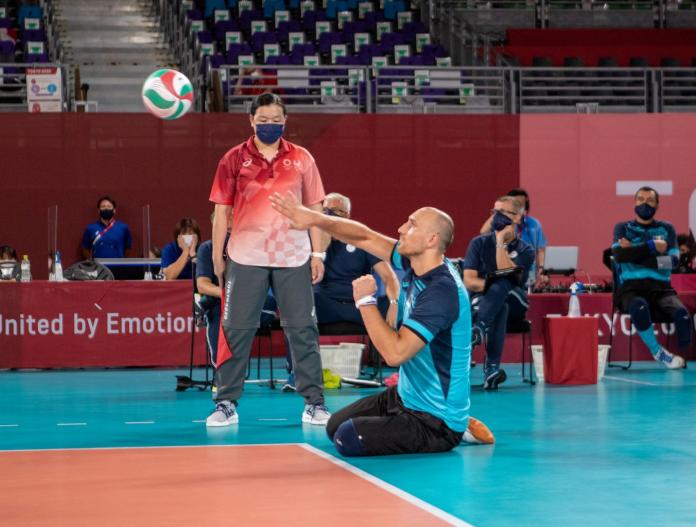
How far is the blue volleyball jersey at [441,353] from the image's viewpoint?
5973 millimetres

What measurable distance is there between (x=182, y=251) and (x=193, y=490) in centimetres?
789

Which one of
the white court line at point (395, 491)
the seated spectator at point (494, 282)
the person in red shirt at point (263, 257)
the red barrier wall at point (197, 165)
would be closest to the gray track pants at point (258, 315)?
the person in red shirt at point (263, 257)

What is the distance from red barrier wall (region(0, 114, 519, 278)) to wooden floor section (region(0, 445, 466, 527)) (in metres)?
10.3

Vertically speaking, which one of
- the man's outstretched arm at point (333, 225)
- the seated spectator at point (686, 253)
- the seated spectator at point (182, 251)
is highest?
the man's outstretched arm at point (333, 225)

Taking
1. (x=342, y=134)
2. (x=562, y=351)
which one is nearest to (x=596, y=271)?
(x=342, y=134)

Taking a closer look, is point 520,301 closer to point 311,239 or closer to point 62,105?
point 311,239

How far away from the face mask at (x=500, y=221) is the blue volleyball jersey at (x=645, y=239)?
224cm

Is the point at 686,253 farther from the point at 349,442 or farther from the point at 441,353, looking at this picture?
the point at 349,442

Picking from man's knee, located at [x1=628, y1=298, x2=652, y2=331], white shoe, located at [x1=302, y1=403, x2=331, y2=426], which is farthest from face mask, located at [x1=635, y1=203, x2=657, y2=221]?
white shoe, located at [x1=302, y1=403, x2=331, y2=426]

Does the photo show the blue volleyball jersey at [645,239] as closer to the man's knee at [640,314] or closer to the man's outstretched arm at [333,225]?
the man's knee at [640,314]

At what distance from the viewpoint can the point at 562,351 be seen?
1054 cm

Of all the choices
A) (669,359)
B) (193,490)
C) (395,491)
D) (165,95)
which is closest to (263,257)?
(193,490)

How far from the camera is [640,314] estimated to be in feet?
38.7

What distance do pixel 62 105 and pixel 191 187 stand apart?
6.46 ft
